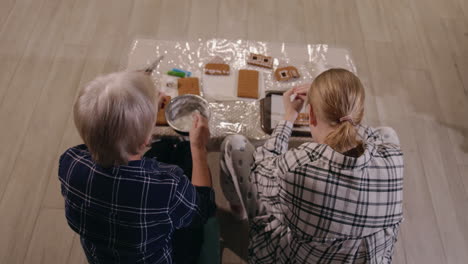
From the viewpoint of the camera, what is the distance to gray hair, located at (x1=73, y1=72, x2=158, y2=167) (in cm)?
60

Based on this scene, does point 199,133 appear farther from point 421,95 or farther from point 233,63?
point 421,95

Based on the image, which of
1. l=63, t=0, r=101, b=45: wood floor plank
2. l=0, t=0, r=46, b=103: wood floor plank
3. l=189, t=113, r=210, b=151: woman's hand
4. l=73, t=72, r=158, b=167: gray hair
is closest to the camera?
l=73, t=72, r=158, b=167: gray hair

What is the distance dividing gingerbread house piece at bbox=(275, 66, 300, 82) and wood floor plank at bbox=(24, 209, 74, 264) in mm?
1083

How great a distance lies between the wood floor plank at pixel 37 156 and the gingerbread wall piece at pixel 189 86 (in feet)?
2.42

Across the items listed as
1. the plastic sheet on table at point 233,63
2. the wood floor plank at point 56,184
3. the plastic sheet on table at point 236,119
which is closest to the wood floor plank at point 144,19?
the plastic sheet on table at point 233,63

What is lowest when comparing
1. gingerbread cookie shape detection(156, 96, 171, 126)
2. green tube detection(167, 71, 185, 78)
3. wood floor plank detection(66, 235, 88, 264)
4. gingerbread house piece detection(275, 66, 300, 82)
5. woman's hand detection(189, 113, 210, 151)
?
wood floor plank detection(66, 235, 88, 264)

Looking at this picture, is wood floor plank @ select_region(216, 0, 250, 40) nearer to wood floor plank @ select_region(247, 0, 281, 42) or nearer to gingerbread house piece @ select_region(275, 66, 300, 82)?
wood floor plank @ select_region(247, 0, 281, 42)

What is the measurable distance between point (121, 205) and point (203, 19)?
153cm

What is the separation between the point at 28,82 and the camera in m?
1.62

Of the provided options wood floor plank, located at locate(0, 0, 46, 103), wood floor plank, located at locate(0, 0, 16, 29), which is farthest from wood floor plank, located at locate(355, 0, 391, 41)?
wood floor plank, located at locate(0, 0, 16, 29)

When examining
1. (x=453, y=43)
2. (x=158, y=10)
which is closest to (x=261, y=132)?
(x=158, y=10)

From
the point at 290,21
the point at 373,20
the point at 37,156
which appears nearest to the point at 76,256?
the point at 37,156

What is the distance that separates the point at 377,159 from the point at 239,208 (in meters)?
0.67

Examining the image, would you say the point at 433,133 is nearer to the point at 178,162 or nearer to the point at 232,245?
the point at 232,245
